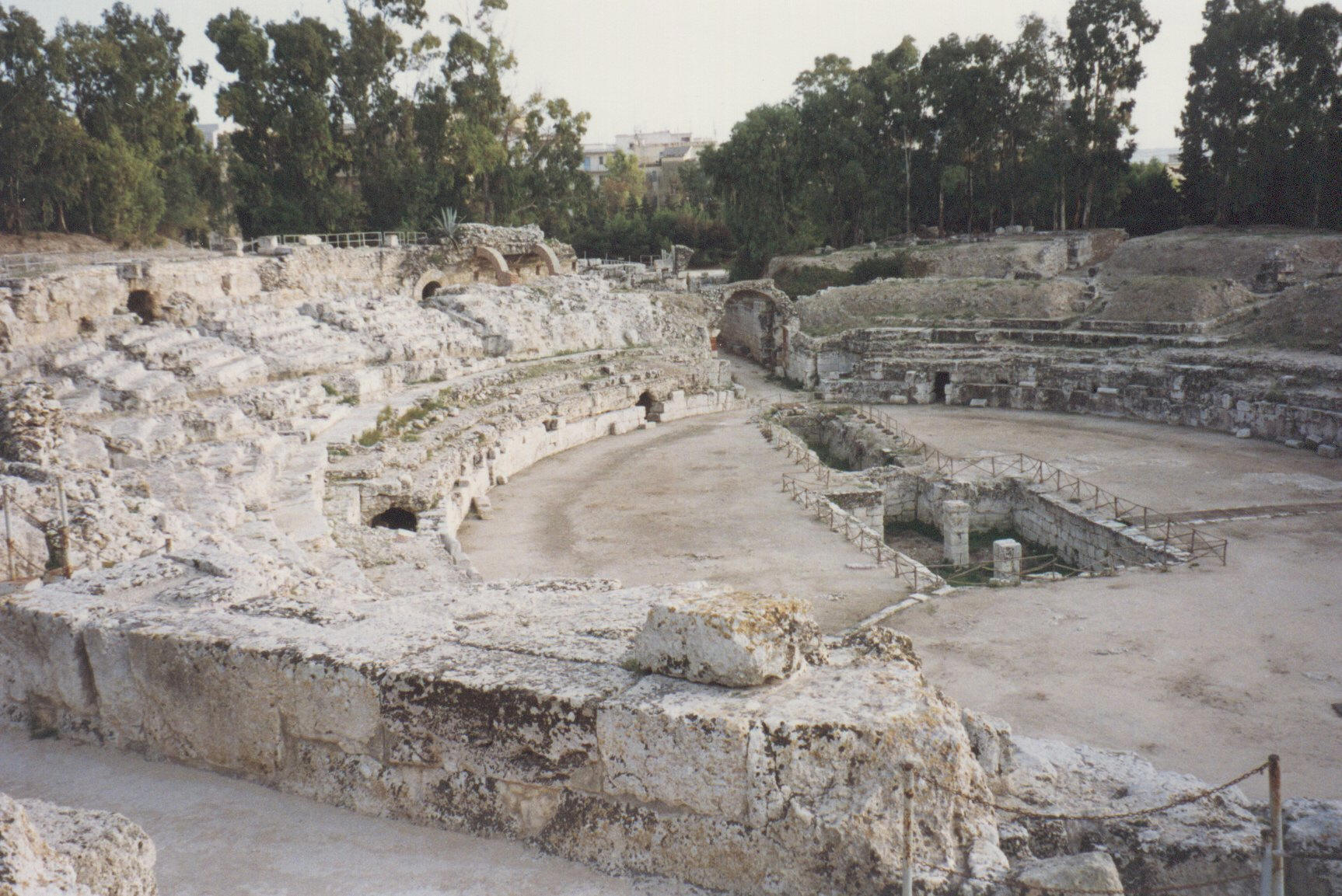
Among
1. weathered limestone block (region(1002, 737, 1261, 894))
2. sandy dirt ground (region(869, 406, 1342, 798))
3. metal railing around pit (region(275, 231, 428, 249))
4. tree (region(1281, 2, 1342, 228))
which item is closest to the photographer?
weathered limestone block (region(1002, 737, 1261, 894))

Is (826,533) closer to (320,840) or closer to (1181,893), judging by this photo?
(1181,893)

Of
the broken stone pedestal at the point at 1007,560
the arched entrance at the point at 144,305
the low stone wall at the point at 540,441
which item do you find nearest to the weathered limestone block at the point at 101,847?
the low stone wall at the point at 540,441

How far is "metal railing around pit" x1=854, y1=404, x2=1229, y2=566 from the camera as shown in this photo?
13.3 meters

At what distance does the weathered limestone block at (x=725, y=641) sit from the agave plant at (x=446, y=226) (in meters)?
28.9

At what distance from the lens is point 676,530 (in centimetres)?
1507

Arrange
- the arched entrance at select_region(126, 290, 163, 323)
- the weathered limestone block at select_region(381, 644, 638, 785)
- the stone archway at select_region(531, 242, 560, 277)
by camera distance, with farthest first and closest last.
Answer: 1. the stone archway at select_region(531, 242, 560, 277)
2. the arched entrance at select_region(126, 290, 163, 323)
3. the weathered limestone block at select_region(381, 644, 638, 785)

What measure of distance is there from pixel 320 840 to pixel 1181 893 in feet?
12.3

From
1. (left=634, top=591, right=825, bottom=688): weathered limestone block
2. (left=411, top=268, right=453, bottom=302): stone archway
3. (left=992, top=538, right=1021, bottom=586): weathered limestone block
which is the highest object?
(left=411, top=268, right=453, bottom=302): stone archway

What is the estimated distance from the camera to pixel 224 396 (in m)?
16.2

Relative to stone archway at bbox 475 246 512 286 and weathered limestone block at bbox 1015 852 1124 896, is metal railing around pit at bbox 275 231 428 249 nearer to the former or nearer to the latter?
stone archway at bbox 475 246 512 286

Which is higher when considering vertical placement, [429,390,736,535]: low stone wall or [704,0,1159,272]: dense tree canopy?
[704,0,1159,272]: dense tree canopy

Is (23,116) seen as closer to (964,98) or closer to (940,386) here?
(940,386)

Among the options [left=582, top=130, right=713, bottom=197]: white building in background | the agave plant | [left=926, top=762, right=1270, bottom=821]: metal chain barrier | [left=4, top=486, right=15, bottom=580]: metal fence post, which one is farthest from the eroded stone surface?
[left=582, top=130, right=713, bottom=197]: white building in background

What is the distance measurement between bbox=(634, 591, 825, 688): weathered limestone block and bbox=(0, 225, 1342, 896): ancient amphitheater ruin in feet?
0.05
